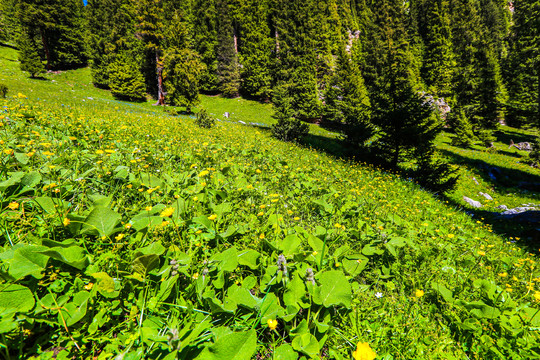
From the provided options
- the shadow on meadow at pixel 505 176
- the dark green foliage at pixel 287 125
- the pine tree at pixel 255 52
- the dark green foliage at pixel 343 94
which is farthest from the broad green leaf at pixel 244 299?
the pine tree at pixel 255 52

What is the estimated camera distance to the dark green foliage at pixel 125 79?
2544 cm

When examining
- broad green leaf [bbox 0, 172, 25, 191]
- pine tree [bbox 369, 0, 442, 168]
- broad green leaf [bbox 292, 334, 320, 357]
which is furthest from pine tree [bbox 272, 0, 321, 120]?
broad green leaf [bbox 292, 334, 320, 357]

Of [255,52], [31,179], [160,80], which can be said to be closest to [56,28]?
[160,80]

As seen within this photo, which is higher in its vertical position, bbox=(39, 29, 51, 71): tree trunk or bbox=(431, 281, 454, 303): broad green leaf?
bbox=(39, 29, 51, 71): tree trunk

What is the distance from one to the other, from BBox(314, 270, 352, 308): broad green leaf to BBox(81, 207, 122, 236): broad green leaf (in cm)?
155

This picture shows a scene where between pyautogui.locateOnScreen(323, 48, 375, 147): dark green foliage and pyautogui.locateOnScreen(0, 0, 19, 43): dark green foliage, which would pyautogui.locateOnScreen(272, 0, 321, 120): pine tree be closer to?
pyautogui.locateOnScreen(323, 48, 375, 147): dark green foliage

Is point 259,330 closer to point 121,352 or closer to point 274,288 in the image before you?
point 274,288

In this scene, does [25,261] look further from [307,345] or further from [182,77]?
[182,77]

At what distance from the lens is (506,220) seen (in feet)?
24.1

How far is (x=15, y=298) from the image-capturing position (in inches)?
37.4

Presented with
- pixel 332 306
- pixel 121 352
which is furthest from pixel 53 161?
pixel 332 306

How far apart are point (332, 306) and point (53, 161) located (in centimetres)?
337

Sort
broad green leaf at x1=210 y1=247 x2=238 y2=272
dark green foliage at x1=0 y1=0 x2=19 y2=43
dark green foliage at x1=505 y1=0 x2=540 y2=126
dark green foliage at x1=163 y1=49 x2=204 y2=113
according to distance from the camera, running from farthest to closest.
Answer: dark green foliage at x1=0 y1=0 x2=19 y2=43, dark green foliage at x1=163 y1=49 x2=204 y2=113, dark green foliage at x1=505 y1=0 x2=540 y2=126, broad green leaf at x1=210 y1=247 x2=238 y2=272

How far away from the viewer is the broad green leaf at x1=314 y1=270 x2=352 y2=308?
1357mm
